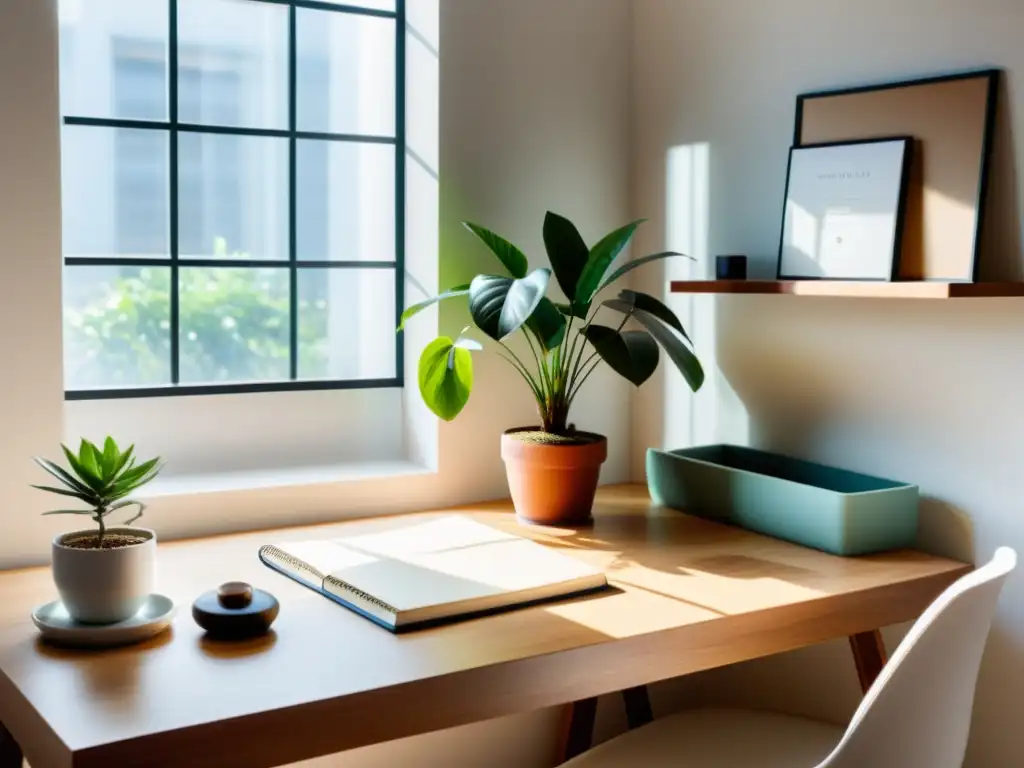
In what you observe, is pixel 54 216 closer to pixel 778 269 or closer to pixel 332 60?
pixel 332 60

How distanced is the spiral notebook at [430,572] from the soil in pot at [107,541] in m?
0.32

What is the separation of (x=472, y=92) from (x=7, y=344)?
1108 millimetres

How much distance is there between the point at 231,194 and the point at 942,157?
4.83ft

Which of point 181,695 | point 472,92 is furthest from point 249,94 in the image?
point 181,695

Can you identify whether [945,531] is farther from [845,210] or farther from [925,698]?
[925,698]

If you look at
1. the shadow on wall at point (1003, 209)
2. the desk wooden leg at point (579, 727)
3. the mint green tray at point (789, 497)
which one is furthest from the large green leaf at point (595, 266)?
the desk wooden leg at point (579, 727)

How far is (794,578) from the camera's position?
2035 millimetres

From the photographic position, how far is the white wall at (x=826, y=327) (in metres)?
2.09

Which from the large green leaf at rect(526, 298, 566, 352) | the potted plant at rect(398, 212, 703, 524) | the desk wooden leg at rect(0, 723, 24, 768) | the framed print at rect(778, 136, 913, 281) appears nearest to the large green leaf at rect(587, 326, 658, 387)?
the potted plant at rect(398, 212, 703, 524)

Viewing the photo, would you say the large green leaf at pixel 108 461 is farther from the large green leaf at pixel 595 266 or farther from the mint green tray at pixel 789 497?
the mint green tray at pixel 789 497

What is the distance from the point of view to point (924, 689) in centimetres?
154

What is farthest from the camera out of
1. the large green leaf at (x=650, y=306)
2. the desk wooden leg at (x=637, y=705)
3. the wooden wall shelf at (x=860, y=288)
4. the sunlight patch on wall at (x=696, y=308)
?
the sunlight patch on wall at (x=696, y=308)

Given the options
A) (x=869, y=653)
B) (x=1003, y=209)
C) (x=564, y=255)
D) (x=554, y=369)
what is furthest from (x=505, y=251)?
(x=869, y=653)

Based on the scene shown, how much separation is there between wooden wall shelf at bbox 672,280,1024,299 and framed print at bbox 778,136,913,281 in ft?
0.20
